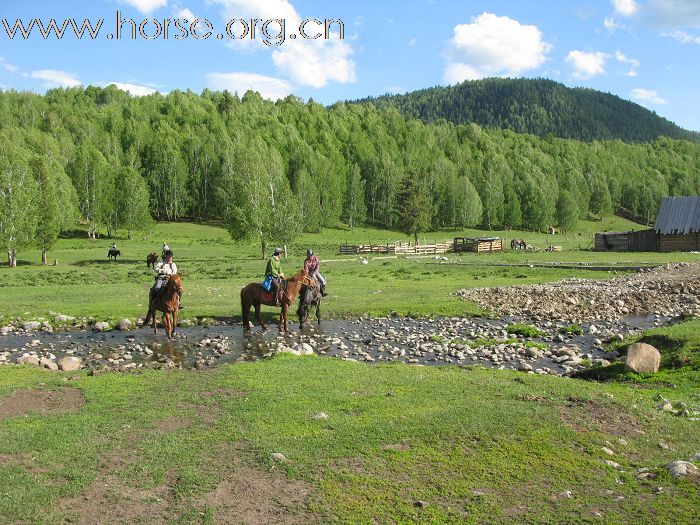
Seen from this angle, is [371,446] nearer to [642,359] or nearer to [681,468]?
[681,468]

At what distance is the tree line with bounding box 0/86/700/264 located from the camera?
6800 cm

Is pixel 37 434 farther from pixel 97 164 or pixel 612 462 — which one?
pixel 97 164

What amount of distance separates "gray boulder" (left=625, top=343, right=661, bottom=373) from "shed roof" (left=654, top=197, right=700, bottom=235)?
58.6 meters

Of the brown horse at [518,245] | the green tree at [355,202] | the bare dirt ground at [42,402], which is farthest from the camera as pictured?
the green tree at [355,202]

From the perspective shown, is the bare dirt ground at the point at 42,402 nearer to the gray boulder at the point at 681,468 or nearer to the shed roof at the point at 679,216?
the gray boulder at the point at 681,468

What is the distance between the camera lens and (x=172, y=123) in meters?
159

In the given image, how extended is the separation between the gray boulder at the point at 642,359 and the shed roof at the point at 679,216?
58.6 metres

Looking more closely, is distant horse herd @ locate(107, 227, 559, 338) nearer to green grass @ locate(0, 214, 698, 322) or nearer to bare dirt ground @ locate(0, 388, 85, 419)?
green grass @ locate(0, 214, 698, 322)

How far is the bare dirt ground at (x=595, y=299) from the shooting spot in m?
30.4

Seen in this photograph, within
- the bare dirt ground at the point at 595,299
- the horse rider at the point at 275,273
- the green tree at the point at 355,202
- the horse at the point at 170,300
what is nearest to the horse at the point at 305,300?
the horse rider at the point at 275,273

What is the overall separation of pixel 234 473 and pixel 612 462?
20.8ft

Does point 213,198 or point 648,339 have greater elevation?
point 213,198

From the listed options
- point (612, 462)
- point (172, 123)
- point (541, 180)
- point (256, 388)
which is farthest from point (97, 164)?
point (541, 180)

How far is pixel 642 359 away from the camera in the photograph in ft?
56.4
